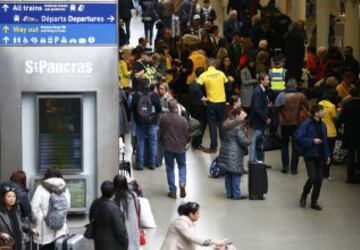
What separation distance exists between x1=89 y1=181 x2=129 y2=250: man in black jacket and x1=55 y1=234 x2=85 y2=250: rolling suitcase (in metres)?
0.64

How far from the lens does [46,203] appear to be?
1456cm

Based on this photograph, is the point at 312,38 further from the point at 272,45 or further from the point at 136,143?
the point at 136,143

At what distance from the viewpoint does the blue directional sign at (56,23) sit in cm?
1576

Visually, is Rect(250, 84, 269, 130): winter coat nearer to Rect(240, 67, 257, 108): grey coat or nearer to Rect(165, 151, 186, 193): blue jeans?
Rect(165, 151, 186, 193): blue jeans

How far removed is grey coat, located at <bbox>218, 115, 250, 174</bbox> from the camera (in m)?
18.9

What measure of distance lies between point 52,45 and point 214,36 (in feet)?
52.9

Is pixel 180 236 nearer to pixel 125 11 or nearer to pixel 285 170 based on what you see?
pixel 285 170

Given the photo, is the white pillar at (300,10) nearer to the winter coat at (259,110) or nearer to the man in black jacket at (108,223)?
the winter coat at (259,110)

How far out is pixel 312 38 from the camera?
3391cm

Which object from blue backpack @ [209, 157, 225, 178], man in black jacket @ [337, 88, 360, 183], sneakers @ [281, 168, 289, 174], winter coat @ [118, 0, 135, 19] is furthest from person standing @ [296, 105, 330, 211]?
winter coat @ [118, 0, 135, 19]

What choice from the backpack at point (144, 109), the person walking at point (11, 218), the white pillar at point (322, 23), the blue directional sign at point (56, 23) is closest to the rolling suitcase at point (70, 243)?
the person walking at point (11, 218)

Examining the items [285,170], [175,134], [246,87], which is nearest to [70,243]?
[175,134]

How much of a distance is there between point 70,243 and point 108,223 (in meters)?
0.88

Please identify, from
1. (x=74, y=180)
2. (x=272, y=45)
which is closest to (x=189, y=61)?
(x=272, y=45)
